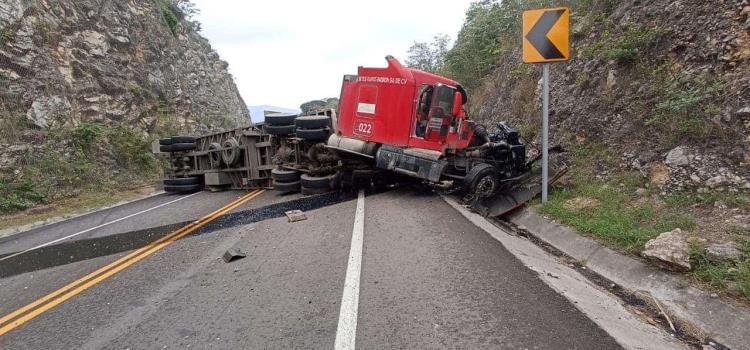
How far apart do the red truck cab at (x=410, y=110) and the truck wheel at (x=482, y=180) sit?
0.82m

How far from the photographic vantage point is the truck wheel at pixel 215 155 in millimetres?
11914

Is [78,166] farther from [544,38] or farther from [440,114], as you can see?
[544,38]

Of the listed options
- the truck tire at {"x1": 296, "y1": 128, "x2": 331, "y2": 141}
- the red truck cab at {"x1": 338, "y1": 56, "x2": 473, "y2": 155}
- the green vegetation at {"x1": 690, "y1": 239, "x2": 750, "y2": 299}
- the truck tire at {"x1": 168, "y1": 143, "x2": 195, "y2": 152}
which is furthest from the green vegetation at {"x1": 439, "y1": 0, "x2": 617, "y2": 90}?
the truck tire at {"x1": 168, "y1": 143, "x2": 195, "y2": 152}

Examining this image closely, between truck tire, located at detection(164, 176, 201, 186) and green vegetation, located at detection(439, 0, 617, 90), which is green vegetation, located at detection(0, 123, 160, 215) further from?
green vegetation, located at detection(439, 0, 617, 90)

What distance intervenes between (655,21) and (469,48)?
9598 mm

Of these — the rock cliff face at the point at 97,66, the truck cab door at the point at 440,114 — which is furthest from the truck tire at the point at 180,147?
the truck cab door at the point at 440,114

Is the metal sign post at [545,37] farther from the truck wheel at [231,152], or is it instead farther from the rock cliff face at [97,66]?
the rock cliff face at [97,66]

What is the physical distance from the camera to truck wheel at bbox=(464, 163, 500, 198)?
7.27 metres

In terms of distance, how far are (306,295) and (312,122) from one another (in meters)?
6.39

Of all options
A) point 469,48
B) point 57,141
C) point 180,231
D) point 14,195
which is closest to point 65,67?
point 57,141

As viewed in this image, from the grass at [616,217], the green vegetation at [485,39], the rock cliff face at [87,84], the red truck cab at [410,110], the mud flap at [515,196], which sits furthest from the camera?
the green vegetation at [485,39]

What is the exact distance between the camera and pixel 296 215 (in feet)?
23.8

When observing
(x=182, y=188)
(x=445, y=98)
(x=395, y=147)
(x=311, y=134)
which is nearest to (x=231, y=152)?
(x=182, y=188)

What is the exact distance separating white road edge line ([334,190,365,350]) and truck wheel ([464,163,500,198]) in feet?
7.70
